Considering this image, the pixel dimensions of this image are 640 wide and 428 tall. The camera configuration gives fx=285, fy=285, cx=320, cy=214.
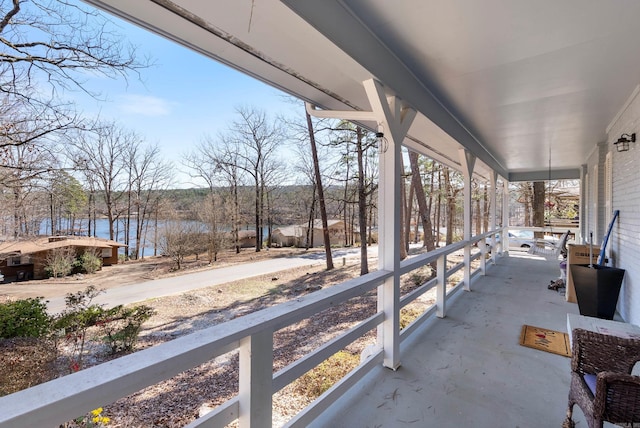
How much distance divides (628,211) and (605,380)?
3071 millimetres

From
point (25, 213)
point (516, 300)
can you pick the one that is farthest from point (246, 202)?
point (516, 300)

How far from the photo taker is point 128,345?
229 inches

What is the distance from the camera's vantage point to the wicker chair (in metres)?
1.35

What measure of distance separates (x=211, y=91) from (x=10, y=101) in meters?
6.80

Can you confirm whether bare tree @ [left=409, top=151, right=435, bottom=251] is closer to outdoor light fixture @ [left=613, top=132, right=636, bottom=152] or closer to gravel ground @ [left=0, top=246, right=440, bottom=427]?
gravel ground @ [left=0, top=246, right=440, bottom=427]

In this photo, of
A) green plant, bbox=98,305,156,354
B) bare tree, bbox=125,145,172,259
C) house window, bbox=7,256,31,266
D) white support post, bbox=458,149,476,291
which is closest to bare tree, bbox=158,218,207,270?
bare tree, bbox=125,145,172,259

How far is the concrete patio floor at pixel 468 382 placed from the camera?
6.40ft

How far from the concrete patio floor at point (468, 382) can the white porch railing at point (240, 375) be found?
0.22m

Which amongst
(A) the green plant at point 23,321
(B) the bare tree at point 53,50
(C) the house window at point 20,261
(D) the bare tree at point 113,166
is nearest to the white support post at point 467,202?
(B) the bare tree at point 53,50

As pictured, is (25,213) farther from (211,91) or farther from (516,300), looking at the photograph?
(516,300)

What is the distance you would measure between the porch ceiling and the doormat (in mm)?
2579

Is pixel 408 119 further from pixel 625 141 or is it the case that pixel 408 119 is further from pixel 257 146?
pixel 257 146

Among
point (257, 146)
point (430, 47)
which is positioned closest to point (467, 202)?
point (430, 47)

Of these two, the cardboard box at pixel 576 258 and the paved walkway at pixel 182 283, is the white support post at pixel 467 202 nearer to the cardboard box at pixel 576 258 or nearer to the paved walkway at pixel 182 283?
the cardboard box at pixel 576 258
